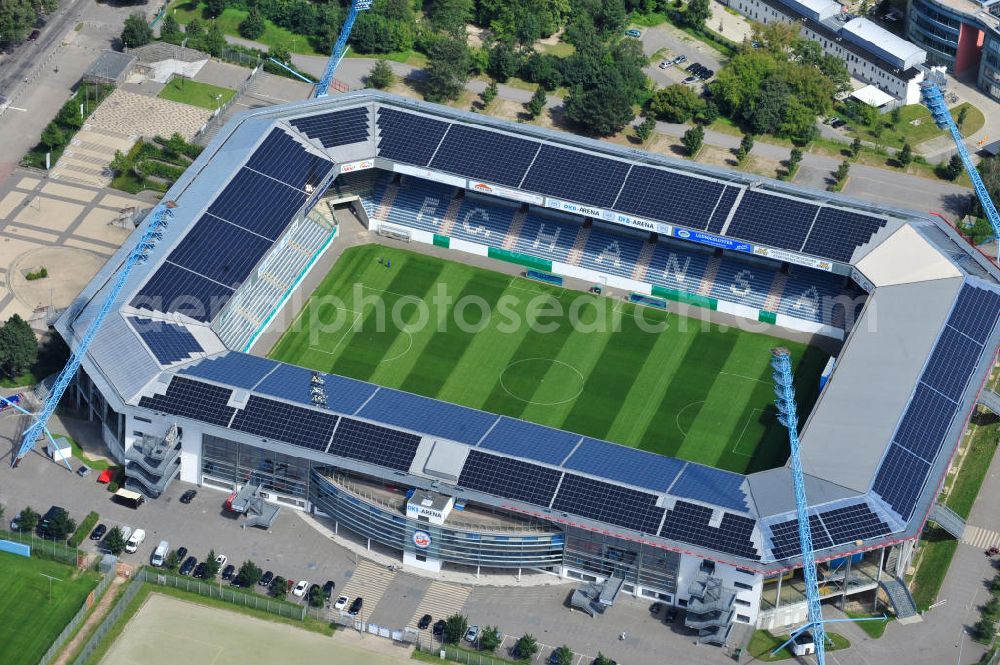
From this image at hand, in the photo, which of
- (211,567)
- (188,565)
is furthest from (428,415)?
(188,565)

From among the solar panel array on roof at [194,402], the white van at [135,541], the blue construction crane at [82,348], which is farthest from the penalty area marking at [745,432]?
the blue construction crane at [82,348]

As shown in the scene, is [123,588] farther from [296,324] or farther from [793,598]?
[793,598]

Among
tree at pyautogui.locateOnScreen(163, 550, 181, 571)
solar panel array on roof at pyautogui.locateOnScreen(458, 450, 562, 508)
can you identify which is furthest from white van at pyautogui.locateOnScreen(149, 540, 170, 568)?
solar panel array on roof at pyautogui.locateOnScreen(458, 450, 562, 508)

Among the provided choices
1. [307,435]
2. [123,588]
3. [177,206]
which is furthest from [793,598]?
[177,206]

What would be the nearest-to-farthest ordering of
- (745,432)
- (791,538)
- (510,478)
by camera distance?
(791,538)
(510,478)
(745,432)

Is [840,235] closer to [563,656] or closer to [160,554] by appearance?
[563,656]
